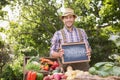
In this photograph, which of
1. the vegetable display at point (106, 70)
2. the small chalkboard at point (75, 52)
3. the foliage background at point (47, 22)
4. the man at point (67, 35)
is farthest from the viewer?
the foliage background at point (47, 22)

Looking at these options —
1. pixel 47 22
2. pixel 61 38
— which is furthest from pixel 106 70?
pixel 47 22

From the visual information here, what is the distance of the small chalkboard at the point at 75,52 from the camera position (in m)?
6.04

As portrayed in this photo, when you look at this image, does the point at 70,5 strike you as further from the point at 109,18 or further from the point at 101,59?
the point at 101,59

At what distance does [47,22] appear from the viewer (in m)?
23.3

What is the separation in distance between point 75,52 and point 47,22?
56.6 feet

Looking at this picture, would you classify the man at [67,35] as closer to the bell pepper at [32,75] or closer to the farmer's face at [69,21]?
the farmer's face at [69,21]

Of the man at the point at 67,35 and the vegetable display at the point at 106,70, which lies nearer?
the vegetable display at the point at 106,70

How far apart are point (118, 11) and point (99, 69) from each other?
17.5 m

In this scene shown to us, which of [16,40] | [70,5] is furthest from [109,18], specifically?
[16,40]

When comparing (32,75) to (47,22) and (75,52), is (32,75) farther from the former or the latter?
(47,22)

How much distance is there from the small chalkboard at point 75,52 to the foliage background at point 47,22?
46.4 ft

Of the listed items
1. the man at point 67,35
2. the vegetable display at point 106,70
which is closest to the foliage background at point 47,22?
the man at point 67,35

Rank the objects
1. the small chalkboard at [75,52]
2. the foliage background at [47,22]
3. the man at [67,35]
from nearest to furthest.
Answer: the small chalkboard at [75,52]
the man at [67,35]
the foliage background at [47,22]

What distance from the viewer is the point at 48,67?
277 inches
